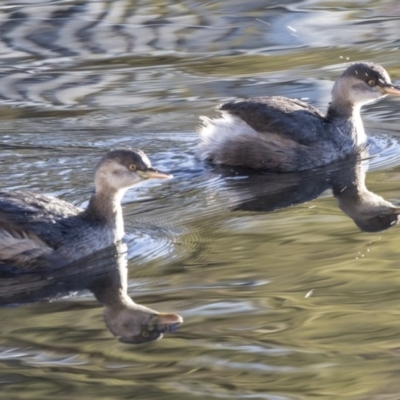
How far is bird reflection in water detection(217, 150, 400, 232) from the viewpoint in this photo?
24.2ft

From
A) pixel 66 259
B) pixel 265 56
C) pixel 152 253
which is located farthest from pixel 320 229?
pixel 265 56

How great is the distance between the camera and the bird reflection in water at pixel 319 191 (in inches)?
291

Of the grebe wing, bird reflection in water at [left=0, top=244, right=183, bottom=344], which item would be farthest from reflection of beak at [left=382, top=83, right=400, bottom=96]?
bird reflection in water at [left=0, top=244, right=183, bottom=344]

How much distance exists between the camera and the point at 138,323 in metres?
5.66

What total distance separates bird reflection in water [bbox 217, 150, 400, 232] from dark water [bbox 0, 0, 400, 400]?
4cm

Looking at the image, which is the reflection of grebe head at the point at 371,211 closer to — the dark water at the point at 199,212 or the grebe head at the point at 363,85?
the dark water at the point at 199,212

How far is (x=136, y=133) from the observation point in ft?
31.3

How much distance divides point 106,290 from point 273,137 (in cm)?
312

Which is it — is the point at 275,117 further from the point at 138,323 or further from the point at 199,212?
the point at 138,323

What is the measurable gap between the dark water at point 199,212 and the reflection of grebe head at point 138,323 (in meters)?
0.07

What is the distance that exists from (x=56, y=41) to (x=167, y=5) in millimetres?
1876

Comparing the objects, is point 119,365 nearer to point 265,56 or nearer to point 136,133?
point 136,133

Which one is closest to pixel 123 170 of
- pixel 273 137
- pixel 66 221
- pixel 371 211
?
pixel 66 221

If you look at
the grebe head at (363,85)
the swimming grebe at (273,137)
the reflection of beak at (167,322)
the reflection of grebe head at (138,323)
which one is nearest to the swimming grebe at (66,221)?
the reflection of grebe head at (138,323)
